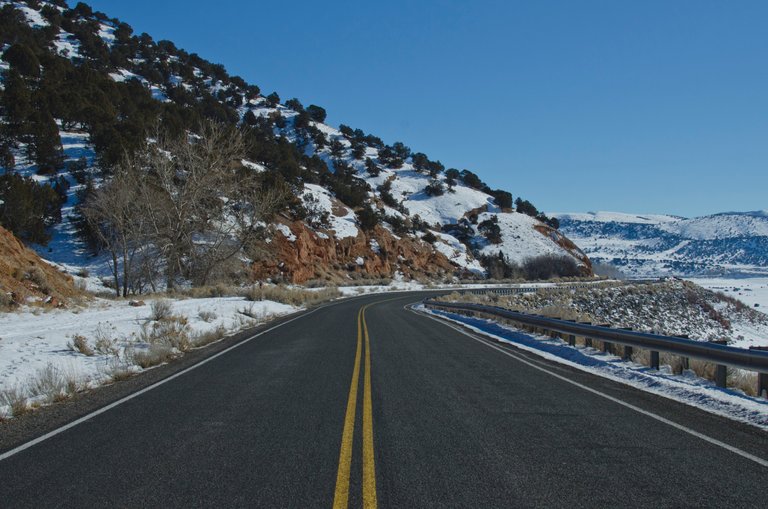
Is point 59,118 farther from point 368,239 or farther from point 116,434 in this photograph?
point 116,434

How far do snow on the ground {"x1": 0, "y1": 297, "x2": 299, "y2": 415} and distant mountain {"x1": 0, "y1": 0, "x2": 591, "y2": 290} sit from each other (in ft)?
44.5

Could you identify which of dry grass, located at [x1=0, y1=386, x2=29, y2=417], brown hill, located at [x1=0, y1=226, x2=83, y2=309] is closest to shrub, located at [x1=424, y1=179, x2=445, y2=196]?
brown hill, located at [x1=0, y1=226, x2=83, y2=309]

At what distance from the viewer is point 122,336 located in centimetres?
1234

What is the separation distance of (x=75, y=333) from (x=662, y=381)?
40.0 ft

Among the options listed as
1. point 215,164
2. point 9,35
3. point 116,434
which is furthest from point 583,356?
point 9,35

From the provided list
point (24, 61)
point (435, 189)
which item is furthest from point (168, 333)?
point (435, 189)

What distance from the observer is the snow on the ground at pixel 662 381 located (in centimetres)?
661

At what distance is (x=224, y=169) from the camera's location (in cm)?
3328

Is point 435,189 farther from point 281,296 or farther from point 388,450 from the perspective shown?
point 388,450

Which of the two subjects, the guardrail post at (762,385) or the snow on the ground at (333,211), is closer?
the guardrail post at (762,385)

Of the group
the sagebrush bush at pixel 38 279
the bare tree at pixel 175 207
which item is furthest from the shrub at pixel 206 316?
the bare tree at pixel 175 207

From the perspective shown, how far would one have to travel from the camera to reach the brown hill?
14.7m

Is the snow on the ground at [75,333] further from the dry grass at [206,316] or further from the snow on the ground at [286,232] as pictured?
the snow on the ground at [286,232]

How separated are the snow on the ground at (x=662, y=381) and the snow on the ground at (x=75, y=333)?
9163 millimetres
